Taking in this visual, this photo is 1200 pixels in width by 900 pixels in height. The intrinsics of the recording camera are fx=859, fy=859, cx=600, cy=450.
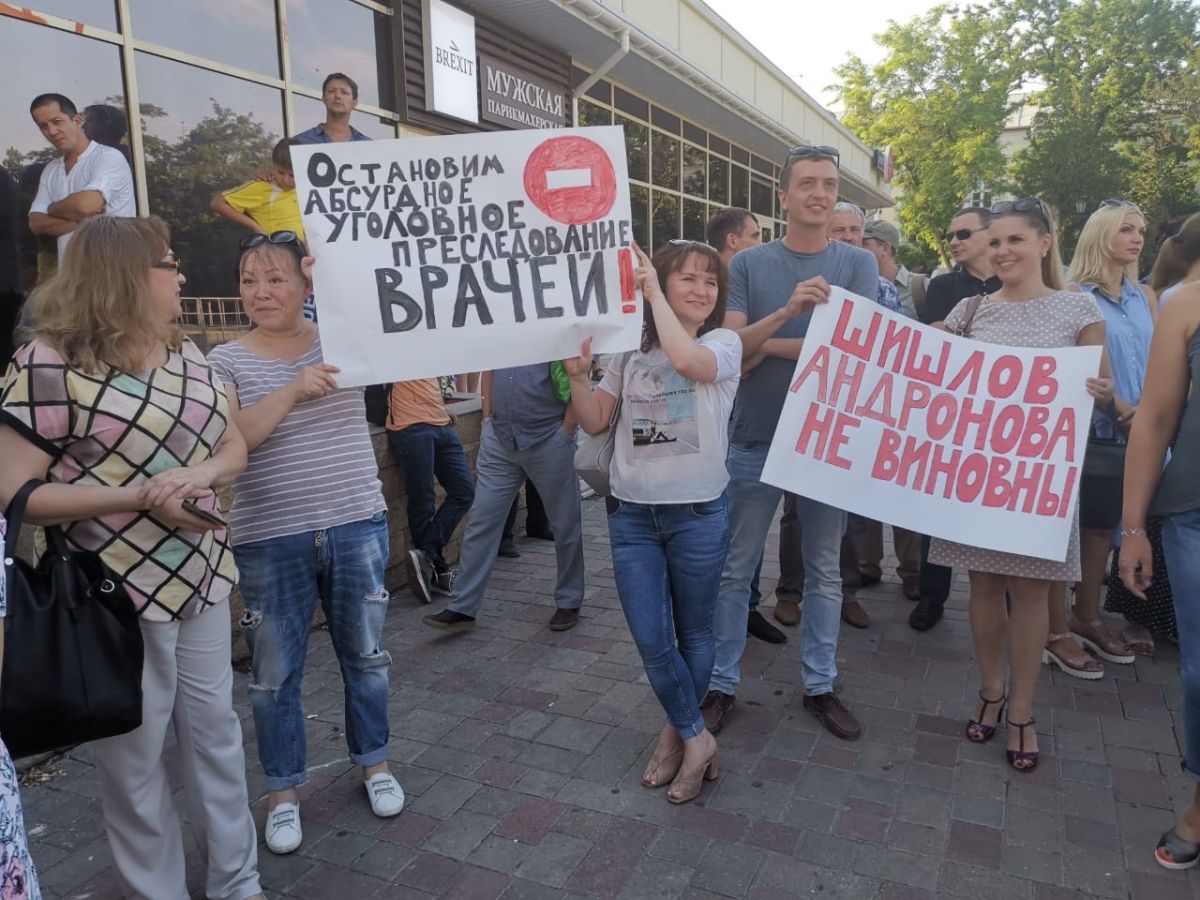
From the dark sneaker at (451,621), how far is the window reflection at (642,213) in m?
9.42

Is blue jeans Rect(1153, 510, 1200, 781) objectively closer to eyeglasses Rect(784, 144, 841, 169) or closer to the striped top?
eyeglasses Rect(784, 144, 841, 169)

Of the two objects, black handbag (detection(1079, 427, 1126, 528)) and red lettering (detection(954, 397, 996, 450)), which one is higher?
red lettering (detection(954, 397, 996, 450))

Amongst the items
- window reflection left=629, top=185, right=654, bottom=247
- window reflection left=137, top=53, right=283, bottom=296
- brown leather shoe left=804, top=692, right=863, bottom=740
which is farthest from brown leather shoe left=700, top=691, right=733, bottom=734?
window reflection left=629, top=185, right=654, bottom=247

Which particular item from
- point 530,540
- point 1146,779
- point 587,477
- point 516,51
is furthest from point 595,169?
point 516,51

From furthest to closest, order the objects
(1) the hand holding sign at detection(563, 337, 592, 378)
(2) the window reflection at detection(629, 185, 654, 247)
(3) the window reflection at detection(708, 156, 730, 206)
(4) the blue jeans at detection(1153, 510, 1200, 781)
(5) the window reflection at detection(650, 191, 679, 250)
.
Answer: (3) the window reflection at detection(708, 156, 730, 206), (5) the window reflection at detection(650, 191, 679, 250), (2) the window reflection at detection(629, 185, 654, 247), (1) the hand holding sign at detection(563, 337, 592, 378), (4) the blue jeans at detection(1153, 510, 1200, 781)

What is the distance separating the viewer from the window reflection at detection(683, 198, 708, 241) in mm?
14828

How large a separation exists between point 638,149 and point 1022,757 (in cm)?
1133

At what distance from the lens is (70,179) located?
16.9 ft

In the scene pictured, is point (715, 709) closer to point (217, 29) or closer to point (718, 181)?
point (217, 29)

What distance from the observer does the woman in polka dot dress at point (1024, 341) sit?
319cm

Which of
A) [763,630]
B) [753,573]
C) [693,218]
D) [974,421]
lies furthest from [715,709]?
[693,218]

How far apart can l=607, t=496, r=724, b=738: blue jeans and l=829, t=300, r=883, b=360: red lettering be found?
0.81 metres

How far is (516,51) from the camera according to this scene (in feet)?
31.6

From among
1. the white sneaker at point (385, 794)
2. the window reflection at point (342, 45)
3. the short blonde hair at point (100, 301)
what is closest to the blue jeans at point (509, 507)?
the white sneaker at point (385, 794)
